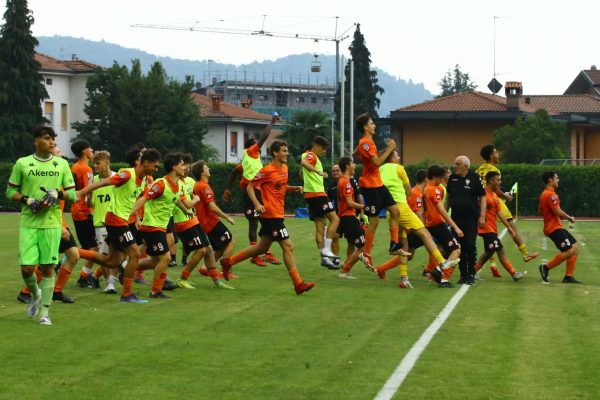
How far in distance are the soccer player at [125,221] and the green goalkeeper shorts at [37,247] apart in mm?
1921

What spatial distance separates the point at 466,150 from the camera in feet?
241

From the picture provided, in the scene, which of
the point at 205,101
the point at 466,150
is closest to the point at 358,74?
the point at 205,101

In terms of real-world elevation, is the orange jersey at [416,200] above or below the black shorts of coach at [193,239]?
above

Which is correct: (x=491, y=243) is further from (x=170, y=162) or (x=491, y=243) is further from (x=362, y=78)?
(x=362, y=78)

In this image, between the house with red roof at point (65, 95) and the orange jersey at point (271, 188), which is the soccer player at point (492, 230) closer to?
the orange jersey at point (271, 188)

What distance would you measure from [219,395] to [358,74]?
9490 centimetres

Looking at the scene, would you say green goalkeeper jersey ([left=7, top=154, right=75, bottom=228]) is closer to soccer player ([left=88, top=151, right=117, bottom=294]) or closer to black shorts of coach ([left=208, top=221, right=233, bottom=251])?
soccer player ([left=88, top=151, right=117, bottom=294])

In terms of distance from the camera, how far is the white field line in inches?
323

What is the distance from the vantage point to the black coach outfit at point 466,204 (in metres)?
16.5

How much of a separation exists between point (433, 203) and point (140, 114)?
61035 mm

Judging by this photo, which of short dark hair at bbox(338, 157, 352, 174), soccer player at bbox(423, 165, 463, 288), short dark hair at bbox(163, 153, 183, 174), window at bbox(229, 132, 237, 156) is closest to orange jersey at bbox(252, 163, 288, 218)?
short dark hair at bbox(163, 153, 183, 174)

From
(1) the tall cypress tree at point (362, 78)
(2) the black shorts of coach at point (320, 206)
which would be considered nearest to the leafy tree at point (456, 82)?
(1) the tall cypress tree at point (362, 78)


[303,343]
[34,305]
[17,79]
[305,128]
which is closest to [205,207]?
[34,305]

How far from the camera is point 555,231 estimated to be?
1727 cm
